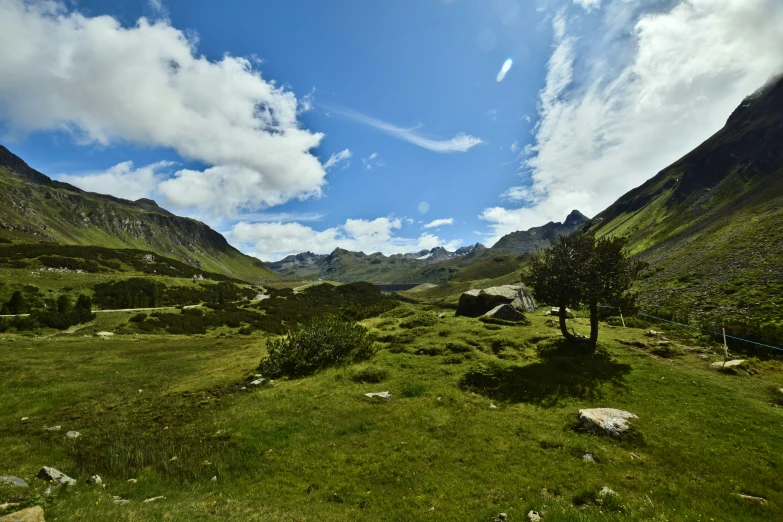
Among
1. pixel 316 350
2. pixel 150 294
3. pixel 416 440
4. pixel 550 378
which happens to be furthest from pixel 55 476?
pixel 150 294

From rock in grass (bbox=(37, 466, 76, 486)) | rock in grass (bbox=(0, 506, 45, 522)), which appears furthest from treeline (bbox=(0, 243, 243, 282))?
rock in grass (bbox=(0, 506, 45, 522))

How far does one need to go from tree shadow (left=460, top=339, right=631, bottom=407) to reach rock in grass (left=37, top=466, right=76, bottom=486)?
61.5 ft

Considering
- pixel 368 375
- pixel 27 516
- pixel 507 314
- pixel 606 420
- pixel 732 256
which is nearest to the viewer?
pixel 27 516

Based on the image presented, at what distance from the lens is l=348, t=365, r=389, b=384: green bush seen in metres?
23.7

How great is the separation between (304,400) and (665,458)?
17.8 metres

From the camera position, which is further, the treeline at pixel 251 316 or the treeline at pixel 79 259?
the treeline at pixel 79 259

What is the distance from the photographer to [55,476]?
468 inches

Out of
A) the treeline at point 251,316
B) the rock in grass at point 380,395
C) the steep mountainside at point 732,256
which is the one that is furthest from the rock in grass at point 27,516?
the steep mountainside at point 732,256

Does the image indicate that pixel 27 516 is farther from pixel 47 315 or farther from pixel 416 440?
pixel 47 315

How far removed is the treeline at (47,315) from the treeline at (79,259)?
1312 inches

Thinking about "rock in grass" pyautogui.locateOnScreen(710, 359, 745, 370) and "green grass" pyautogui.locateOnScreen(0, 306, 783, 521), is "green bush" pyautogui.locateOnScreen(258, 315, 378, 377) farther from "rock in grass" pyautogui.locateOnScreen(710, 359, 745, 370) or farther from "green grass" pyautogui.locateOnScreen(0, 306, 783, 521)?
"rock in grass" pyautogui.locateOnScreen(710, 359, 745, 370)

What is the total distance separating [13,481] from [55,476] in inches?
43.5

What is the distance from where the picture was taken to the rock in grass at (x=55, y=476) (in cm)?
1173

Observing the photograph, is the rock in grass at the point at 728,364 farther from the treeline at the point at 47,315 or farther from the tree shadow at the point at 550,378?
the treeline at the point at 47,315
